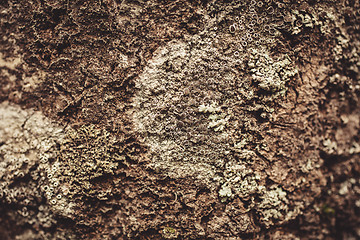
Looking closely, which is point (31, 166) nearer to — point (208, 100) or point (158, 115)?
point (158, 115)

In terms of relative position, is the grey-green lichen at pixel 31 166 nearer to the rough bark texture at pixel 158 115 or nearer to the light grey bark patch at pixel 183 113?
the rough bark texture at pixel 158 115

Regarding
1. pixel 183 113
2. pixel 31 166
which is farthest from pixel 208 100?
pixel 31 166

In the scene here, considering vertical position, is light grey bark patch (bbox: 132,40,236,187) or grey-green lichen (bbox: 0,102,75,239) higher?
light grey bark patch (bbox: 132,40,236,187)

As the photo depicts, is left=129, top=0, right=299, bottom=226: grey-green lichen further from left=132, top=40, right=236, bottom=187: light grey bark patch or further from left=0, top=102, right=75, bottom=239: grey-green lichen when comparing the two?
left=0, top=102, right=75, bottom=239: grey-green lichen

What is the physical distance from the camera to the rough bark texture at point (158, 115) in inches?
35.2

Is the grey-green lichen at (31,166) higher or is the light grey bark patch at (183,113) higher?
the light grey bark patch at (183,113)

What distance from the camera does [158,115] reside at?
2.93 feet

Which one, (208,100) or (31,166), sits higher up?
(208,100)

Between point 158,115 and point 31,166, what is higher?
point 158,115

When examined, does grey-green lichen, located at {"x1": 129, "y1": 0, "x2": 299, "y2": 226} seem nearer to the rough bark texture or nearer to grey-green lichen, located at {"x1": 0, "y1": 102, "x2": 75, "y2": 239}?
the rough bark texture

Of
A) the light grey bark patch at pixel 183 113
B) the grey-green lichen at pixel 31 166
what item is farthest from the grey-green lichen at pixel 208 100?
the grey-green lichen at pixel 31 166

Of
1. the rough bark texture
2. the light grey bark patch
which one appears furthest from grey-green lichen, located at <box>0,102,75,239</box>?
the light grey bark patch

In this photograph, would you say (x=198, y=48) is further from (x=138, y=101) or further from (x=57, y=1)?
(x=57, y=1)

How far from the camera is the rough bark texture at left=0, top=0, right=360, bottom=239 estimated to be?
2.93ft
